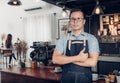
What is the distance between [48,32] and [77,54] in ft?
20.5

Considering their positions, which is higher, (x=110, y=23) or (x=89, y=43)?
(x=110, y=23)

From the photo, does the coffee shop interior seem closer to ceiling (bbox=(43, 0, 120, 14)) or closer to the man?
ceiling (bbox=(43, 0, 120, 14))

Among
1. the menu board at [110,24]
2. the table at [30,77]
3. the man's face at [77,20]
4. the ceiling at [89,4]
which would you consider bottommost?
the table at [30,77]

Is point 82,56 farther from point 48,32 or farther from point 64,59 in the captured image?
point 48,32

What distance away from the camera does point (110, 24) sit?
6.81 metres

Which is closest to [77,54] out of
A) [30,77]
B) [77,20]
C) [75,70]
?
[75,70]

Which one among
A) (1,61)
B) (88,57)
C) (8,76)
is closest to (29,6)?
(1,61)

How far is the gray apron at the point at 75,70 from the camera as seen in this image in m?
2.14

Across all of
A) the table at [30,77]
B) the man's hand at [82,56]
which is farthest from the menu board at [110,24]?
the man's hand at [82,56]

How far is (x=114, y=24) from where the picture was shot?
6.75m

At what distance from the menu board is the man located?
4713 mm

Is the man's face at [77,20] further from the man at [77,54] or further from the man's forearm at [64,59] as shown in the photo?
the man's forearm at [64,59]

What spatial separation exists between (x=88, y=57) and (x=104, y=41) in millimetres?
4842

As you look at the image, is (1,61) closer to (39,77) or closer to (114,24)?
(114,24)
